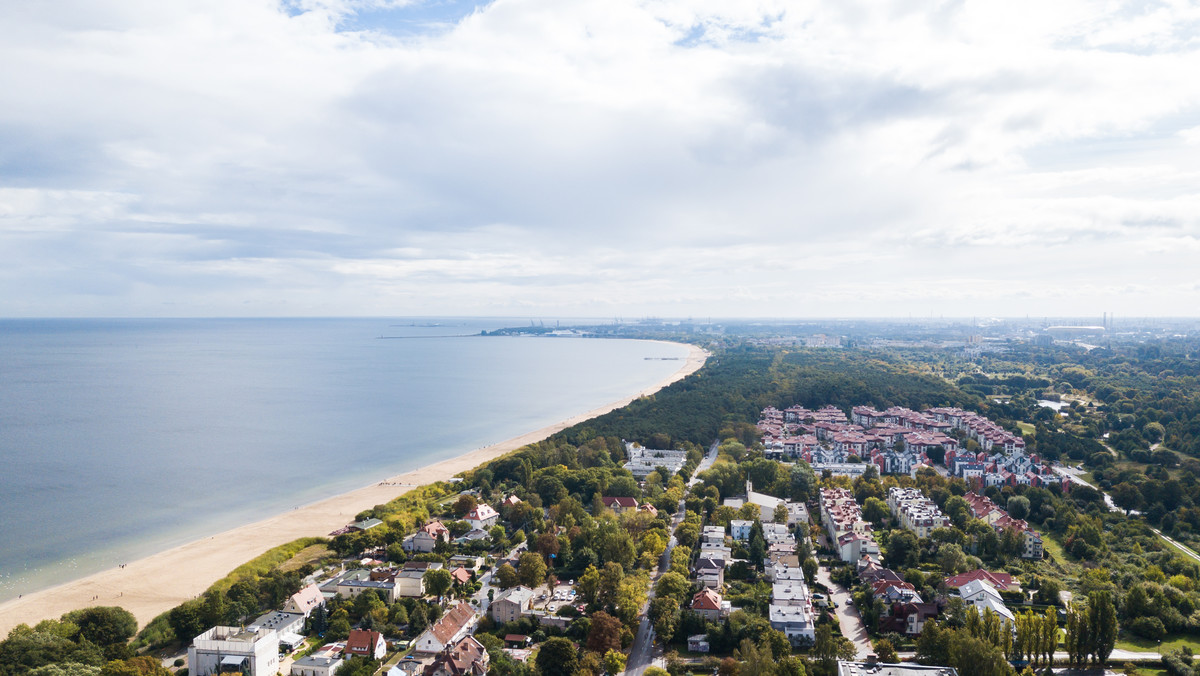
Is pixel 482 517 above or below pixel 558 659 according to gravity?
below

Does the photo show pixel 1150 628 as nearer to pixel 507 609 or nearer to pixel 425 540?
pixel 507 609

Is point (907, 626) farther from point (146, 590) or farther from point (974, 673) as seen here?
point (146, 590)

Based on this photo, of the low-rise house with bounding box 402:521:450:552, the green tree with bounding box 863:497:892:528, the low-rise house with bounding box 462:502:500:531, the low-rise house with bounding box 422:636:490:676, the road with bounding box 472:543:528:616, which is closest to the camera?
the low-rise house with bounding box 422:636:490:676

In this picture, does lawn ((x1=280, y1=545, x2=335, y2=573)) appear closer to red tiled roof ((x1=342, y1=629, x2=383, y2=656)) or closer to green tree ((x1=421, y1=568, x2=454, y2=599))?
green tree ((x1=421, y1=568, x2=454, y2=599))

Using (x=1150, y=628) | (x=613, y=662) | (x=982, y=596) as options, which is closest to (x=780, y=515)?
(x=982, y=596)

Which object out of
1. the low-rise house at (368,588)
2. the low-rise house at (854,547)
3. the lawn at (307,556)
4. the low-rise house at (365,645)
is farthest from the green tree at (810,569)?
the lawn at (307,556)

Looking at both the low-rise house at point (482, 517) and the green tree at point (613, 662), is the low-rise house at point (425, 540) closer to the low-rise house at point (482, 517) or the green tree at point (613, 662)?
the low-rise house at point (482, 517)

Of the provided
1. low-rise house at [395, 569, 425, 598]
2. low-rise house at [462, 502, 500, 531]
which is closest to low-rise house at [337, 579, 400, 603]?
low-rise house at [395, 569, 425, 598]
